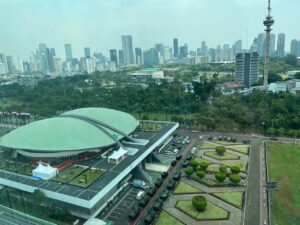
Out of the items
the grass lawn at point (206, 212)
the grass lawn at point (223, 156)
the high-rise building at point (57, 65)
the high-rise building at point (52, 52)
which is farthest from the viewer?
the high-rise building at point (57, 65)

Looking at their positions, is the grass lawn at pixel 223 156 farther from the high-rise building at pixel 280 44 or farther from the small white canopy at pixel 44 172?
the high-rise building at pixel 280 44

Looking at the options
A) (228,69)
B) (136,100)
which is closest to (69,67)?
(228,69)

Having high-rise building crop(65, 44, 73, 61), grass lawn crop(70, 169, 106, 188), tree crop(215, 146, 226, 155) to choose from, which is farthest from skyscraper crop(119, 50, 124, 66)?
grass lawn crop(70, 169, 106, 188)

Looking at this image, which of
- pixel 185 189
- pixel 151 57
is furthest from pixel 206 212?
pixel 151 57

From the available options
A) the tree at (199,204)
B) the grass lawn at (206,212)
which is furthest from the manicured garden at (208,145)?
the tree at (199,204)

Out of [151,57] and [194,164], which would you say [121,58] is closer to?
[151,57]

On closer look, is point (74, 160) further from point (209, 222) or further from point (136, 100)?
point (136, 100)
